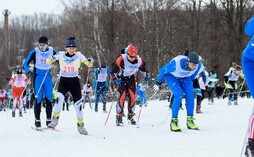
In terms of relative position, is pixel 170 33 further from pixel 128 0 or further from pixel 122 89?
pixel 122 89

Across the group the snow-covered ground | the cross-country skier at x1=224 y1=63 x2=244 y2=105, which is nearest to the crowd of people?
the snow-covered ground

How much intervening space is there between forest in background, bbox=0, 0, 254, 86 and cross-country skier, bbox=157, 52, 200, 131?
26577 mm

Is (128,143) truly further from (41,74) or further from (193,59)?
(41,74)

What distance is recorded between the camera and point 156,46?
35906 millimetres

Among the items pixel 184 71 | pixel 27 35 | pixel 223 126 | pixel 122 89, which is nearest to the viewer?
pixel 184 71

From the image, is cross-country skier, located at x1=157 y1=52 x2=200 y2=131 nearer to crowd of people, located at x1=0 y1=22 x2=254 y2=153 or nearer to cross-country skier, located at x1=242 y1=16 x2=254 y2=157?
crowd of people, located at x1=0 y1=22 x2=254 y2=153

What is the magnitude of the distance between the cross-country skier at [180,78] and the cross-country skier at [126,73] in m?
1.13

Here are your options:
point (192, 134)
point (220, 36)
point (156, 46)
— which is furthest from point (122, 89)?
point (220, 36)

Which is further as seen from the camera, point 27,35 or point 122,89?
point 27,35

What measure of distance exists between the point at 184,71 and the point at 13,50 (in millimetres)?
62629

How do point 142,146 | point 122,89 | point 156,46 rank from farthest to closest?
point 156,46 → point 122,89 → point 142,146

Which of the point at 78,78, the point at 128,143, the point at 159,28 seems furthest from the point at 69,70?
the point at 159,28

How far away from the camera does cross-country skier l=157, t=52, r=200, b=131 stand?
823cm

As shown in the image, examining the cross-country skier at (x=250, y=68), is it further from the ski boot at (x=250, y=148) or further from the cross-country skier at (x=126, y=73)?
the cross-country skier at (x=126, y=73)
